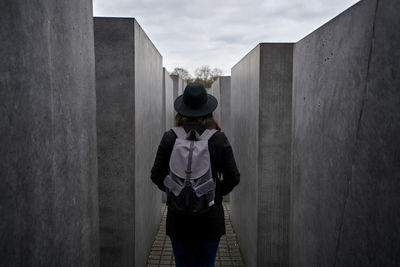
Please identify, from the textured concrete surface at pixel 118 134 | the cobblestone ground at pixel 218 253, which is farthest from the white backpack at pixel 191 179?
the cobblestone ground at pixel 218 253

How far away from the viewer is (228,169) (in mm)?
2729

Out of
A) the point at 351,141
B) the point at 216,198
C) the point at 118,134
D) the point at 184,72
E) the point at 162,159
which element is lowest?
the point at 216,198

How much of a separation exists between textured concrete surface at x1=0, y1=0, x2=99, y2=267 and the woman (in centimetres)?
77

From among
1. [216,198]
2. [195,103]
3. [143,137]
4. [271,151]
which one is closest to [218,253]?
[271,151]

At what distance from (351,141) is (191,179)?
3.87 ft

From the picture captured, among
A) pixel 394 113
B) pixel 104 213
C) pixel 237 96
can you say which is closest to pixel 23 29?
pixel 394 113

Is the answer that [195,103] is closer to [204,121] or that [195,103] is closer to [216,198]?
[204,121]

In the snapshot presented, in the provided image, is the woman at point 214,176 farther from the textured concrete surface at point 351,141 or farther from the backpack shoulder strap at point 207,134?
the textured concrete surface at point 351,141

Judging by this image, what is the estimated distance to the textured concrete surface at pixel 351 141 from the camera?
4.69ft

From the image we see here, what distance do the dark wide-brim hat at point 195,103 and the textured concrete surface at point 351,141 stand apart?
78cm

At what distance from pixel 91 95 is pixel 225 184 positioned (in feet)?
4.36

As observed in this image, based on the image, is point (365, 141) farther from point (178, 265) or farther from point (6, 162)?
point (178, 265)

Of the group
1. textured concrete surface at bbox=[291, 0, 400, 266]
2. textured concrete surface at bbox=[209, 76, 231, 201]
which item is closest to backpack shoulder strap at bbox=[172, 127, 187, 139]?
textured concrete surface at bbox=[291, 0, 400, 266]

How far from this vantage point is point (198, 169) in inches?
99.1
